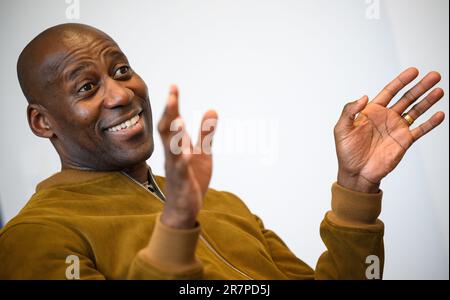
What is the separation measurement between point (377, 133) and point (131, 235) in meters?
0.59

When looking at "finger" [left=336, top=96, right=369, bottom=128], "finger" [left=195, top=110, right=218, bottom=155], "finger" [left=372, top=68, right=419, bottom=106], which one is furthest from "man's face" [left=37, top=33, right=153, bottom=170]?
"finger" [left=372, top=68, right=419, bottom=106]

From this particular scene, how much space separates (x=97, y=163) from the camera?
4.76 feet

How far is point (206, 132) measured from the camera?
1120mm

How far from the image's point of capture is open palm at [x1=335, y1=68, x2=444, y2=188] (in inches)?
56.5

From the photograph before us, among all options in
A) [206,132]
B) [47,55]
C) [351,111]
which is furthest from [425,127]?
[47,55]

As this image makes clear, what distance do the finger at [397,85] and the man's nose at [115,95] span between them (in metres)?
0.57

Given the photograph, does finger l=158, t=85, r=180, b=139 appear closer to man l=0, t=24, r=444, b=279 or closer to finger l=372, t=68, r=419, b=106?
man l=0, t=24, r=444, b=279

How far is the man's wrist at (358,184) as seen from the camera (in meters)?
1.44

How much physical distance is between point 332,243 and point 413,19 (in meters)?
1.25

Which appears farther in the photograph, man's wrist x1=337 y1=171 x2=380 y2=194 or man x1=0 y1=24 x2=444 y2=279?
man's wrist x1=337 y1=171 x2=380 y2=194

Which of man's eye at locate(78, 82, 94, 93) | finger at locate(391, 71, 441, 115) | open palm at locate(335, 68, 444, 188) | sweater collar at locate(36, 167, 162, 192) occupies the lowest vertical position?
sweater collar at locate(36, 167, 162, 192)

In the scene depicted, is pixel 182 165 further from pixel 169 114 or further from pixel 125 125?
pixel 125 125
